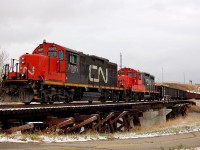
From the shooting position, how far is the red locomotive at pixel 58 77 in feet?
52.5

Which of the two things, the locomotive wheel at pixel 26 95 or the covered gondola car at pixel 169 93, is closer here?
the locomotive wheel at pixel 26 95

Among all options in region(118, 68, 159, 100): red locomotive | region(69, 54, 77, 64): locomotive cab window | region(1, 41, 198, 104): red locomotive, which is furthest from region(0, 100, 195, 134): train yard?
region(118, 68, 159, 100): red locomotive

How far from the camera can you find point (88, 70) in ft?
71.4

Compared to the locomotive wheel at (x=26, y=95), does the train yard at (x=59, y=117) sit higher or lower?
lower

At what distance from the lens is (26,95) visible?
15836 millimetres

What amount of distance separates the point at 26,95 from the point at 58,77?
9.03 ft

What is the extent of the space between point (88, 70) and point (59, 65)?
386cm

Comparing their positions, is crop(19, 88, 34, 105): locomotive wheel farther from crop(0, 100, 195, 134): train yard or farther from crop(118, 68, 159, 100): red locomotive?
crop(118, 68, 159, 100): red locomotive

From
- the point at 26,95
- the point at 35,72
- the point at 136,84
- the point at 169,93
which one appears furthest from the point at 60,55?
the point at 169,93

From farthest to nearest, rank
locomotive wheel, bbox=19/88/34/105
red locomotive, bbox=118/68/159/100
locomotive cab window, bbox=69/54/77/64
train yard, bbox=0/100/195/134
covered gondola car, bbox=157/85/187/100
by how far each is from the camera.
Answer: covered gondola car, bbox=157/85/187/100, red locomotive, bbox=118/68/159/100, locomotive cab window, bbox=69/54/77/64, locomotive wheel, bbox=19/88/34/105, train yard, bbox=0/100/195/134

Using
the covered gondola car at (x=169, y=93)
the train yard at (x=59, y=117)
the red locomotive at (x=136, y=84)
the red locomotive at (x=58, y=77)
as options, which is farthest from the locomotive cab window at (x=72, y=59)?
the covered gondola car at (x=169, y=93)

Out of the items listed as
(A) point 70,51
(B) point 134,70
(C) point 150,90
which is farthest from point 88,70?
(C) point 150,90

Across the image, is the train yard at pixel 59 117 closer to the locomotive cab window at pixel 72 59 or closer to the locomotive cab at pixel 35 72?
the locomotive cab at pixel 35 72

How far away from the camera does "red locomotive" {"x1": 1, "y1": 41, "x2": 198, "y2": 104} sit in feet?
52.5
